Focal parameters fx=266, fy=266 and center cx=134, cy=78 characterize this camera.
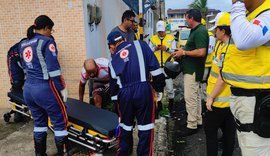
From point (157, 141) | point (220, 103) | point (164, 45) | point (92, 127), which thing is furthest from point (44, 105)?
point (164, 45)

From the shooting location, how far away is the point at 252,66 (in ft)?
6.33

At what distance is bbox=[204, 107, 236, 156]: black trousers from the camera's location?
3145mm

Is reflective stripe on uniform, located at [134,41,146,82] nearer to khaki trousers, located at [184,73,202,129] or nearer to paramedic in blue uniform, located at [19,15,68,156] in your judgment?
paramedic in blue uniform, located at [19,15,68,156]

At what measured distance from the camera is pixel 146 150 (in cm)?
331

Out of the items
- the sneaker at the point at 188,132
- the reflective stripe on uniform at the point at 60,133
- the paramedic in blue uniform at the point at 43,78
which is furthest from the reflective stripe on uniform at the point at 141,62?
the sneaker at the point at 188,132

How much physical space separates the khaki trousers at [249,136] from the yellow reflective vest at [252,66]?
0.39ft

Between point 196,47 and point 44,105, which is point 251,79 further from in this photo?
point 196,47

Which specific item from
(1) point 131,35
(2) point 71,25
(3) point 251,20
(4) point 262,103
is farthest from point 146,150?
(2) point 71,25

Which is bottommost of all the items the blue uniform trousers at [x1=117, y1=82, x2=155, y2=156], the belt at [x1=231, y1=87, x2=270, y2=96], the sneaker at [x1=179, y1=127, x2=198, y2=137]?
the sneaker at [x1=179, y1=127, x2=198, y2=137]

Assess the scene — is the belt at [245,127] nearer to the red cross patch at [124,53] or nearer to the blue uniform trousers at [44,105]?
the red cross patch at [124,53]

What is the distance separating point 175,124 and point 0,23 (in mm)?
4391

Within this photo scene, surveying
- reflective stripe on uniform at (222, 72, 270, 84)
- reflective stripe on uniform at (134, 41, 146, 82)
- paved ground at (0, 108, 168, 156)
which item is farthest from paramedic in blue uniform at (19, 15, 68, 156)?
reflective stripe on uniform at (222, 72, 270, 84)

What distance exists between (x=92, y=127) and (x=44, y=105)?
2.29 feet

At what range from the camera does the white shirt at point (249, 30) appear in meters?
1.77
